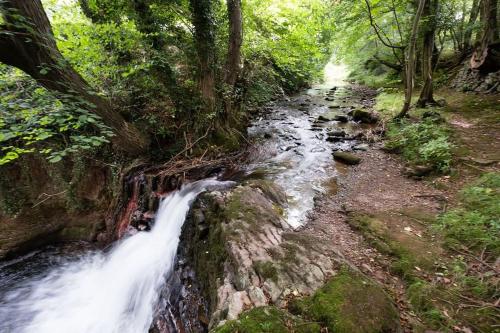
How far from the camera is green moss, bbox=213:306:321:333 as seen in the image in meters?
2.20

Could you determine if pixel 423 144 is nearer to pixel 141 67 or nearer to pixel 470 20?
pixel 141 67

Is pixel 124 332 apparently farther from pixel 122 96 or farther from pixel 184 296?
pixel 122 96

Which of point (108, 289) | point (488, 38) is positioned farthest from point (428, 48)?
point (108, 289)

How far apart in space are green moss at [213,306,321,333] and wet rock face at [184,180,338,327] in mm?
192

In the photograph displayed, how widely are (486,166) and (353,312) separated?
475 cm

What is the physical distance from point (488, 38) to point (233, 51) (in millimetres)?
9243

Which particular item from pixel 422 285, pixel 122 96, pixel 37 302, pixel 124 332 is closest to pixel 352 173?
pixel 422 285

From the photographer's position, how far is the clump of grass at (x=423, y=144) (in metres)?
5.55

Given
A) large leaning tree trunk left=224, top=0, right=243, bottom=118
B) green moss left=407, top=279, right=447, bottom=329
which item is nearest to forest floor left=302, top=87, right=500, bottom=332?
green moss left=407, top=279, right=447, bottom=329

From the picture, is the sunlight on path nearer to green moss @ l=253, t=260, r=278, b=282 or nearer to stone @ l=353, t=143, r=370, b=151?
stone @ l=353, t=143, r=370, b=151

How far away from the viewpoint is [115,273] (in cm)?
498

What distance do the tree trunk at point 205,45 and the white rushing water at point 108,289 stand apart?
338 cm

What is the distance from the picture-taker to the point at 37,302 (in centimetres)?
455

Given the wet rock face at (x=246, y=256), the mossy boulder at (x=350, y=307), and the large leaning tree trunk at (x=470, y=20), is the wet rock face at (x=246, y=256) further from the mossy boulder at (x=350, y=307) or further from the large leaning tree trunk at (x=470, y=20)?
the large leaning tree trunk at (x=470, y=20)
